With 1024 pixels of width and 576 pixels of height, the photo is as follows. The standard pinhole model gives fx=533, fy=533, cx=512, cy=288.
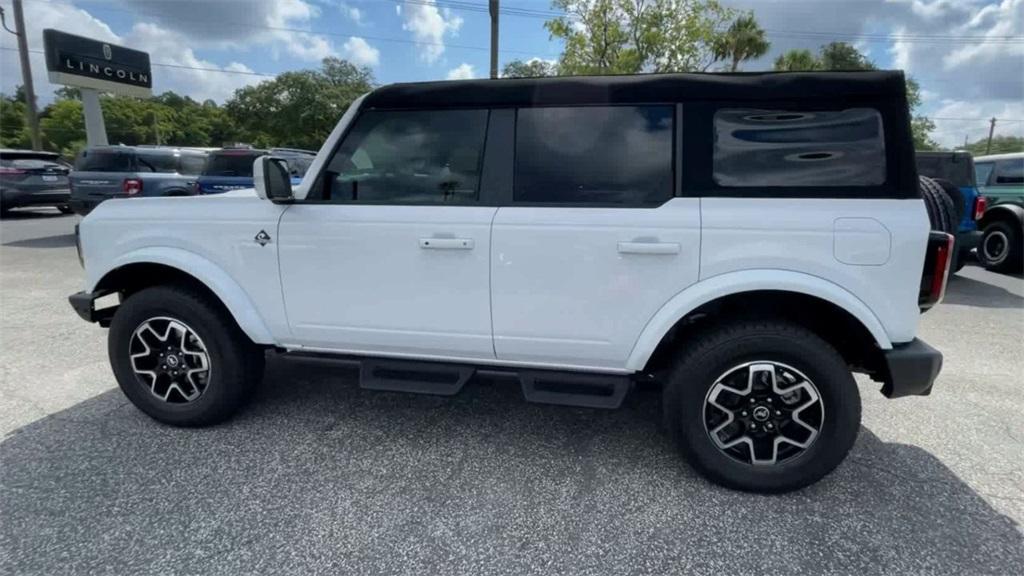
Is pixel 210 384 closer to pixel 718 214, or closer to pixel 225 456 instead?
pixel 225 456

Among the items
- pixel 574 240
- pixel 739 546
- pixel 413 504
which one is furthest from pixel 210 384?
pixel 739 546

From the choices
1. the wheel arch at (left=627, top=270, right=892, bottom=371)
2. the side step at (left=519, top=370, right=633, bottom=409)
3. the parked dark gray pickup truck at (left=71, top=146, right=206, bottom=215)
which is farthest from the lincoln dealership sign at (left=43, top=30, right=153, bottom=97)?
the wheel arch at (left=627, top=270, right=892, bottom=371)

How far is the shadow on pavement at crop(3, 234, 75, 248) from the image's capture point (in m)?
10.0

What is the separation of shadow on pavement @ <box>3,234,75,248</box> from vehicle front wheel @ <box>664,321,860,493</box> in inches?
475

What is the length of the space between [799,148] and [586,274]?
115 cm

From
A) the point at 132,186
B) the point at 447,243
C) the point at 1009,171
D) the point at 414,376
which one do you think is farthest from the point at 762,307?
the point at 132,186

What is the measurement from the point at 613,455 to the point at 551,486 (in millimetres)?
473

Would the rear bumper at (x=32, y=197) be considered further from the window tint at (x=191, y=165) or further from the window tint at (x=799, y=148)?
the window tint at (x=799, y=148)

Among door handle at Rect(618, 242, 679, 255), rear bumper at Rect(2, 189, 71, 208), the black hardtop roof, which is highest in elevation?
the black hardtop roof

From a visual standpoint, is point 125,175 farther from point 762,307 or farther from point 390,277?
point 762,307

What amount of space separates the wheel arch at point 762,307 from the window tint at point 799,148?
459mm

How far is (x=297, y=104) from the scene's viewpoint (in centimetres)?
4500

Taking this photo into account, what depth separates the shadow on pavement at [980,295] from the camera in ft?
22.1

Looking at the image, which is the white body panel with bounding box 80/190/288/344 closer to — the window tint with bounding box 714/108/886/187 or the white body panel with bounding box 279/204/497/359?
the white body panel with bounding box 279/204/497/359
